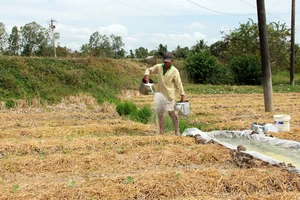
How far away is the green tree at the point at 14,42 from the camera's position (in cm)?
2611

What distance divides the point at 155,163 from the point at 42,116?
594cm

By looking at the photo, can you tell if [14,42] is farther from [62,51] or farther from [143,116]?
[143,116]

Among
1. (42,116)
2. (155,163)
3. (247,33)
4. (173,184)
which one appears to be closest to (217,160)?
(155,163)

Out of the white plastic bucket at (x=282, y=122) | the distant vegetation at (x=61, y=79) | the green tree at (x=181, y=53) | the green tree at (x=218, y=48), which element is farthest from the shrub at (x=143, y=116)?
the green tree at (x=218, y=48)

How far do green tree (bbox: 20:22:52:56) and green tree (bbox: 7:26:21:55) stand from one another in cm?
37

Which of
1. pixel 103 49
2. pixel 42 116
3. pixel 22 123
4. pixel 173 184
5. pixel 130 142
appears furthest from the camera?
pixel 103 49

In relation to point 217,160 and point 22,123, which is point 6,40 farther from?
point 217,160

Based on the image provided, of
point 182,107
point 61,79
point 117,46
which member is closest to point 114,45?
point 117,46

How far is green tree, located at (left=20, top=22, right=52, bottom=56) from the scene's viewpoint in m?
25.7

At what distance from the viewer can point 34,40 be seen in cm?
2625

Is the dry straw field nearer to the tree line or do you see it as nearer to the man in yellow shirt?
the man in yellow shirt

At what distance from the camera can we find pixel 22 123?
812cm

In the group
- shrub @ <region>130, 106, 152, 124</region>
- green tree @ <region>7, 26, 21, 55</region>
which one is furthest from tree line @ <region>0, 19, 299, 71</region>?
shrub @ <region>130, 106, 152, 124</region>

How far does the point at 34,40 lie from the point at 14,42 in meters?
1.55
